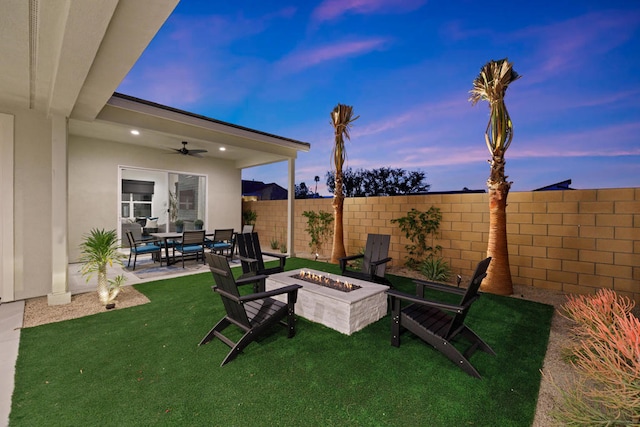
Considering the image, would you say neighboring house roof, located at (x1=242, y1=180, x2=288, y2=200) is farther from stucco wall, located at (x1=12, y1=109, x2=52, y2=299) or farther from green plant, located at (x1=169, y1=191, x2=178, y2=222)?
stucco wall, located at (x1=12, y1=109, x2=52, y2=299)

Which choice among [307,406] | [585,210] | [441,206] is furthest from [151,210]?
[585,210]

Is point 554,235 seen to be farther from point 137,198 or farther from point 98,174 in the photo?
point 137,198

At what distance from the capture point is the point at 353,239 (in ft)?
25.0

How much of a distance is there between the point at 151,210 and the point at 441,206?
1170 centimetres

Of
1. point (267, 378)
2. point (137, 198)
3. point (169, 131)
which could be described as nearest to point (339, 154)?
point (169, 131)

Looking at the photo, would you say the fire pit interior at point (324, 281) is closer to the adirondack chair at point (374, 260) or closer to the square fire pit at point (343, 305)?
the square fire pit at point (343, 305)

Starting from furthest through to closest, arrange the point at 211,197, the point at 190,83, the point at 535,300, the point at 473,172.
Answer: the point at 473,172, the point at 190,83, the point at 211,197, the point at 535,300

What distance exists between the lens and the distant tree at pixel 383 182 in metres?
22.3

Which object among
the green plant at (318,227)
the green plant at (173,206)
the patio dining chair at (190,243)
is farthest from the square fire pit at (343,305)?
the green plant at (173,206)

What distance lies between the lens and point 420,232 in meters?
6.20

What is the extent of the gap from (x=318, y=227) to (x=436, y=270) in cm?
388

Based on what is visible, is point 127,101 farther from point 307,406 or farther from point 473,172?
point 473,172

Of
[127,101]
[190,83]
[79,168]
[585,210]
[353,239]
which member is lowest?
[353,239]

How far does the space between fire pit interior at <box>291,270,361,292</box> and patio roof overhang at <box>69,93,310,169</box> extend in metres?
4.07
